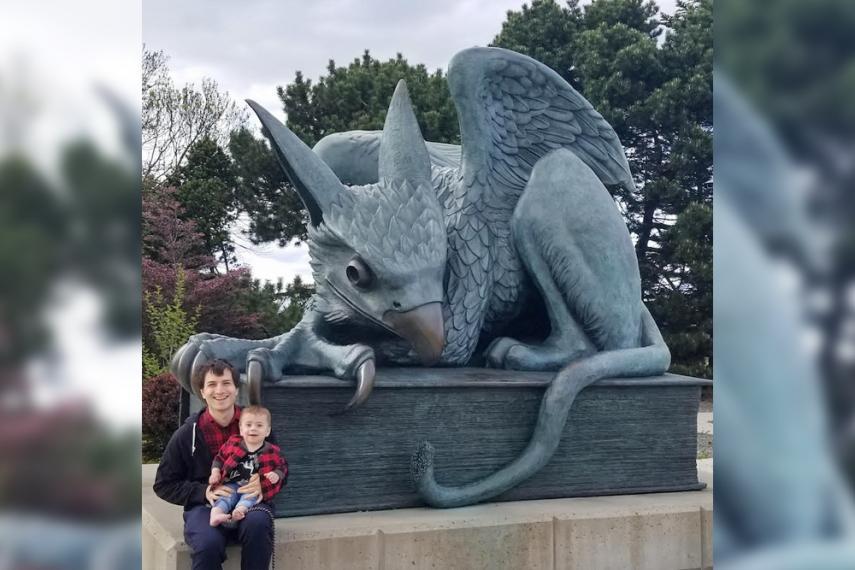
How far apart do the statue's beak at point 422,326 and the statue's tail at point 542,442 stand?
367 millimetres

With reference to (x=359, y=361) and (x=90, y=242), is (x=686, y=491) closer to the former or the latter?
(x=359, y=361)

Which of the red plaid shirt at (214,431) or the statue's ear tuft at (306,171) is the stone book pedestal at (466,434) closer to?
the red plaid shirt at (214,431)

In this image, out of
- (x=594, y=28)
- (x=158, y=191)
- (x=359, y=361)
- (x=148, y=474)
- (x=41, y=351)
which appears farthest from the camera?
(x=594, y=28)

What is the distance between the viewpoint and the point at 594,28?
14070 millimetres

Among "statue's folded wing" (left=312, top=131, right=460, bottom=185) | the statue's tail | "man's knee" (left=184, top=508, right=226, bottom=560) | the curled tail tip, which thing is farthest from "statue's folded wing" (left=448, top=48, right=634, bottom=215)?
"man's knee" (left=184, top=508, right=226, bottom=560)

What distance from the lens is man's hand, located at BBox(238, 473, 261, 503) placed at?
85.5 inches

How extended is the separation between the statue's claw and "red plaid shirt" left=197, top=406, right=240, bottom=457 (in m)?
0.49

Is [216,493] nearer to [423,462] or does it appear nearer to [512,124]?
[423,462]

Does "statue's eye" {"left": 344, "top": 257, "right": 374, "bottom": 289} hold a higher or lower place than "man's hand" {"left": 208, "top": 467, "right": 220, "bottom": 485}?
higher

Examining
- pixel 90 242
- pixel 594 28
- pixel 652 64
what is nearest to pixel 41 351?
pixel 90 242

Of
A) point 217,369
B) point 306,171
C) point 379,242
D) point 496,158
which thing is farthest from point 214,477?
point 496,158

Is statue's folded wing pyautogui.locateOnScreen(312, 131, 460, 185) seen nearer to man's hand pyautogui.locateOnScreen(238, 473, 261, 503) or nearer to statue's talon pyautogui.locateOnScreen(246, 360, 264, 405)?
statue's talon pyautogui.locateOnScreen(246, 360, 264, 405)

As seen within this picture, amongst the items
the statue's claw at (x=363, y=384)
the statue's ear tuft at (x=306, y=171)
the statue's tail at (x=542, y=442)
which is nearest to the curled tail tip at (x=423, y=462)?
the statue's tail at (x=542, y=442)

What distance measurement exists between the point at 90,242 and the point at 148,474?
10.4 feet
